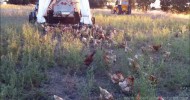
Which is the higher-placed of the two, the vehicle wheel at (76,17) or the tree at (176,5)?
the tree at (176,5)

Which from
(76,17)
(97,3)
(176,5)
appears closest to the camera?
(76,17)

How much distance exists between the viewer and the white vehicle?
416 inches

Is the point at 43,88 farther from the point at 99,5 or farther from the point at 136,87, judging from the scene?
the point at 99,5

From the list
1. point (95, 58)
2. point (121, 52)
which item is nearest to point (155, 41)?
point (121, 52)

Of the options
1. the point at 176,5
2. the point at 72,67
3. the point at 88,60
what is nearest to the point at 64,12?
the point at 72,67

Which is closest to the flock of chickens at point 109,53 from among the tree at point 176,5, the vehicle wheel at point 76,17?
the vehicle wheel at point 76,17

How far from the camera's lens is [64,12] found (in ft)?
35.3

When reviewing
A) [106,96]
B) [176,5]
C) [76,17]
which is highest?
[176,5]

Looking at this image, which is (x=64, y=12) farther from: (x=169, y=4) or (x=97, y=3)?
(x=97, y=3)

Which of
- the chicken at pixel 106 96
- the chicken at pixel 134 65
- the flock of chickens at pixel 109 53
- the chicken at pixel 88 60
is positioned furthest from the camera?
the chicken at pixel 88 60

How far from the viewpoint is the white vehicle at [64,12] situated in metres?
10.6

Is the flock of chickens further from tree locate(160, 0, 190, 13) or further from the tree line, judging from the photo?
tree locate(160, 0, 190, 13)

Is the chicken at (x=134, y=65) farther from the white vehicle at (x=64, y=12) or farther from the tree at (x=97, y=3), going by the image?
the tree at (x=97, y=3)

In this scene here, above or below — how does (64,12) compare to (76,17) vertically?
above
